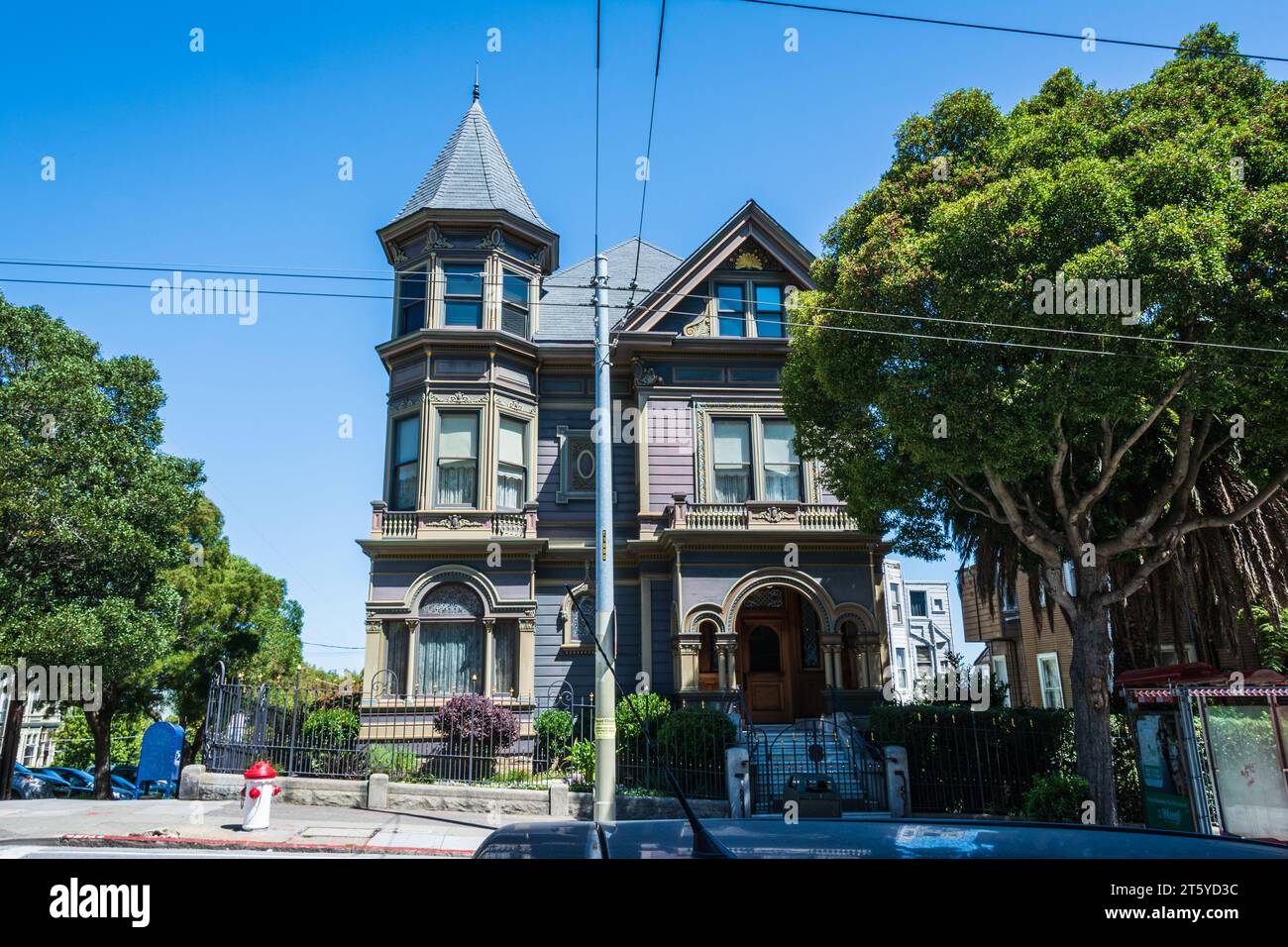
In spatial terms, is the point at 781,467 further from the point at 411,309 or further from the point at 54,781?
the point at 54,781

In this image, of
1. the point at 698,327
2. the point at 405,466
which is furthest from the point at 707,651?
the point at 405,466

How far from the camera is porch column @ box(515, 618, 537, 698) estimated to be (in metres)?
20.9

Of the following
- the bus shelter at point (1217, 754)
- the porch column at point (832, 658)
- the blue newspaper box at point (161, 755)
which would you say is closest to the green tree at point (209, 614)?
the blue newspaper box at point (161, 755)

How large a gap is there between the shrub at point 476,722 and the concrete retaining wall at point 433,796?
9.44ft

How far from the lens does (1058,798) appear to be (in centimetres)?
1381

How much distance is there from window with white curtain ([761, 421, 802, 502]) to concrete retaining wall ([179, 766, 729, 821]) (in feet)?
32.1

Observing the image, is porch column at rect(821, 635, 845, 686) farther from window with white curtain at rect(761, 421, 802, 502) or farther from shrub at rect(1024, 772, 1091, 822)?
shrub at rect(1024, 772, 1091, 822)

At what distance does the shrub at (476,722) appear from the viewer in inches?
752

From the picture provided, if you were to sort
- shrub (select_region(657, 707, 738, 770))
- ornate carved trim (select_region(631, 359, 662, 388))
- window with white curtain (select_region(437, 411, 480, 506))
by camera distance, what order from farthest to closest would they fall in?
ornate carved trim (select_region(631, 359, 662, 388))
window with white curtain (select_region(437, 411, 480, 506))
shrub (select_region(657, 707, 738, 770))

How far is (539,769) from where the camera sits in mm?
18438

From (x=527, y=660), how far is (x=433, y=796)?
225 inches

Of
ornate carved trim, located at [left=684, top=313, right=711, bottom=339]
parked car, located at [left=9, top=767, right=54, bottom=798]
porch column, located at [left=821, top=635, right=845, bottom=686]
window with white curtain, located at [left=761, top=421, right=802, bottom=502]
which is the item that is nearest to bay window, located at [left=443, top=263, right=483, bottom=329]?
ornate carved trim, located at [left=684, top=313, right=711, bottom=339]

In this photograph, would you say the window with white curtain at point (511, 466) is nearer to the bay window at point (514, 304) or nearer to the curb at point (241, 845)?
the bay window at point (514, 304)
